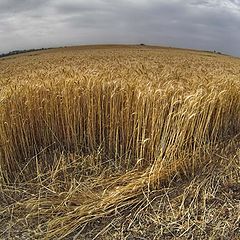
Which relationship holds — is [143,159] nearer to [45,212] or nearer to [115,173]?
[115,173]

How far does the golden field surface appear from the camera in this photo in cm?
307

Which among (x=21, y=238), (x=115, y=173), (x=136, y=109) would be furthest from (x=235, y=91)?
(x=21, y=238)

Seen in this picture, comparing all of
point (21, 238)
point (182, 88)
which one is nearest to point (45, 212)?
point (21, 238)

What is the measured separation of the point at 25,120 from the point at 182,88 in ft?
5.08

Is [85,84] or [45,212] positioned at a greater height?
[85,84]

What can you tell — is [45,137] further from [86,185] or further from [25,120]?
[86,185]

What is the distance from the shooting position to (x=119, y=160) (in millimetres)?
3719

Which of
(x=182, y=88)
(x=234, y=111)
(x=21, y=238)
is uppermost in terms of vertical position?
(x=182, y=88)

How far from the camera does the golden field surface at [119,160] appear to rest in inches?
121

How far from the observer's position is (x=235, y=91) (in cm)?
399

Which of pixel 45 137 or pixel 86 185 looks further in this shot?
pixel 45 137

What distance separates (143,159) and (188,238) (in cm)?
90

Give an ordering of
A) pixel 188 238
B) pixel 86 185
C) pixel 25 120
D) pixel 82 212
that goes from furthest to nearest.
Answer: pixel 25 120 < pixel 86 185 < pixel 82 212 < pixel 188 238

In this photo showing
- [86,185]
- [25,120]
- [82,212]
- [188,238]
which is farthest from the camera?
[25,120]
